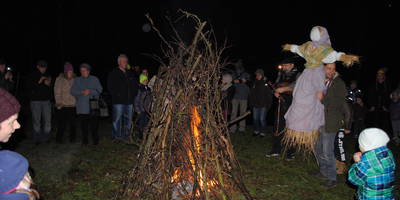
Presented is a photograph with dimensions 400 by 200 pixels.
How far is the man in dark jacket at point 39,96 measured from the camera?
635cm

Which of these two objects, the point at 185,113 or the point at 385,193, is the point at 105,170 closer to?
the point at 185,113

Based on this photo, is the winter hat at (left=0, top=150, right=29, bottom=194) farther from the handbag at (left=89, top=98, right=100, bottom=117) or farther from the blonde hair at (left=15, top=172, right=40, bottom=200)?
the handbag at (left=89, top=98, right=100, bottom=117)

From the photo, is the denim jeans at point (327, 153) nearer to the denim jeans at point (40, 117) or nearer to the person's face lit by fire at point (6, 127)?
the person's face lit by fire at point (6, 127)

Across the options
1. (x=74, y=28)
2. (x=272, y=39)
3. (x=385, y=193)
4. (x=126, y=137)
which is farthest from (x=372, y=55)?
(x=74, y=28)

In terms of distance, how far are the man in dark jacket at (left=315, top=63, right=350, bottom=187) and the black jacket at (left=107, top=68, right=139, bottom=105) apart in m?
3.81

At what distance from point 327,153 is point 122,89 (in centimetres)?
404

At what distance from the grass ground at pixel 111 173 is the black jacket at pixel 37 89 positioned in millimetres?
982

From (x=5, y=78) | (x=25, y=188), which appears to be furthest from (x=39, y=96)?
(x=25, y=188)

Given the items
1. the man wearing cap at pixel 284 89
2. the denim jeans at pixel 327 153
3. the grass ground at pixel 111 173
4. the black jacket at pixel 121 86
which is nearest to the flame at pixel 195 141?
the grass ground at pixel 111 173

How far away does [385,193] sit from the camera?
2979mm

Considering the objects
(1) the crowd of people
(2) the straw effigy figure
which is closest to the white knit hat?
(1) the crowd of people

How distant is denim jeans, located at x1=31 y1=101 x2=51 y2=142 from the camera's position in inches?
252

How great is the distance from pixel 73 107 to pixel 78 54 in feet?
54.4

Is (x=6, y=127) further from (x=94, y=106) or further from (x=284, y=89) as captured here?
(x=94, y=106)
